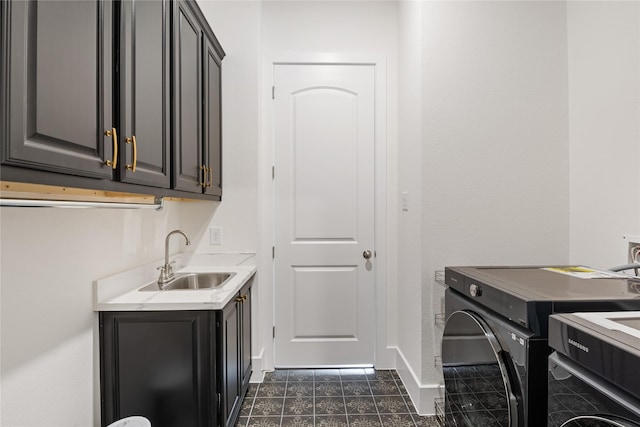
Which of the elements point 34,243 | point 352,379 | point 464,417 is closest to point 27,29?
point 34,243

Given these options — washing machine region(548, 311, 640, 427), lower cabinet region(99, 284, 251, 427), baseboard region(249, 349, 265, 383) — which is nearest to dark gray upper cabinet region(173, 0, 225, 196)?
lower cabinet region(99, 284, 251, 427)

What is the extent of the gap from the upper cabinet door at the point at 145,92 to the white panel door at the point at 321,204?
3.96 ft

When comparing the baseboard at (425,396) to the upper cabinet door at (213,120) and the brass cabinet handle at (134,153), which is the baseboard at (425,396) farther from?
the brass cabinet handle at (134,153)

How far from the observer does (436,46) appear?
6.79 ft

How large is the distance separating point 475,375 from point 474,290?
1.07 feet

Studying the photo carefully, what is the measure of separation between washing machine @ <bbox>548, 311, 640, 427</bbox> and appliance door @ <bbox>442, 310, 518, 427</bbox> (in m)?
0.24

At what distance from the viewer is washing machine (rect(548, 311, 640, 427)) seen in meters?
0.69

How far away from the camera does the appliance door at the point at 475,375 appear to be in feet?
3.76

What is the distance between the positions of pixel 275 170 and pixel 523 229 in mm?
1752

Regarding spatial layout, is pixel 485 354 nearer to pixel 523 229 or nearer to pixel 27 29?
pixel 523 229

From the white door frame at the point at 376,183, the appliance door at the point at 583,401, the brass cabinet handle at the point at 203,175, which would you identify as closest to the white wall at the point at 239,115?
the white door frame at the point at 376,183

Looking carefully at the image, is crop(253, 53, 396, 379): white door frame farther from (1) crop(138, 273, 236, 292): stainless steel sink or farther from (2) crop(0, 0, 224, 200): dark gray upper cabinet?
(2) crop(0, 0, 224, 200): dark gray upper cabinet

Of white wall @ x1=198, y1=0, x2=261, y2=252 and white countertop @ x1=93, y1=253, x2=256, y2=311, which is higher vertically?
white wall @ x1=198, y1=0, x2=261, y2=252

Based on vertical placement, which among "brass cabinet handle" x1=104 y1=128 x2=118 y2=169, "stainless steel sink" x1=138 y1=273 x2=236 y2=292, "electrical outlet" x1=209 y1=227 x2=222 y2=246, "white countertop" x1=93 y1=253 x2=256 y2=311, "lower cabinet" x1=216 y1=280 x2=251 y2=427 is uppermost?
"brass cabinet handle" x1=104 y1=128 x2=118 y2=169
